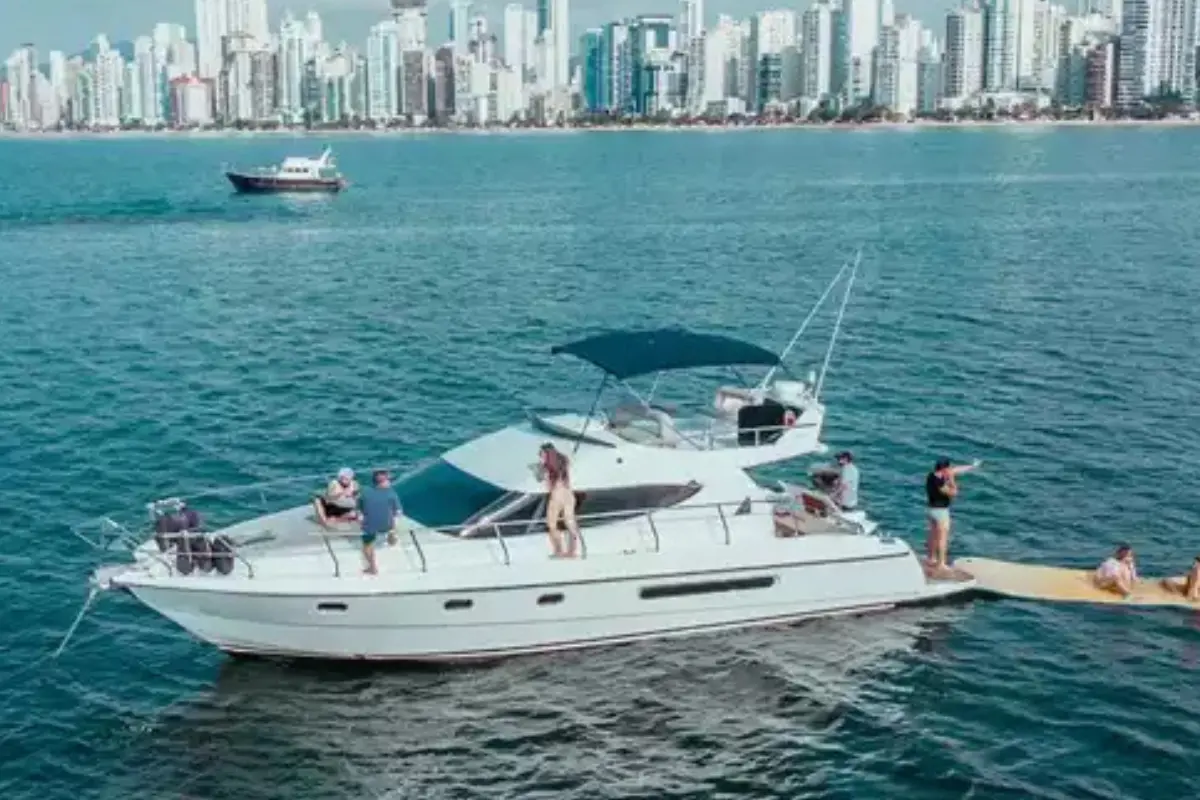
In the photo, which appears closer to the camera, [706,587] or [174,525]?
[174,525]

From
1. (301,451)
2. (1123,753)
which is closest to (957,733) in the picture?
(1123,753)

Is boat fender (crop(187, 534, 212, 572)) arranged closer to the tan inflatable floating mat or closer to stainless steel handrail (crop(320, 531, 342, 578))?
stainless steel handrail (crop(320, 531, 342, 578))

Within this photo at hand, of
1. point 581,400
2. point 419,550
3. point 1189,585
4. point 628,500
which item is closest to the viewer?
point 419,550

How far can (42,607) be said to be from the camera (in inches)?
1017

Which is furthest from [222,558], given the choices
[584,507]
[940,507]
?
[940,507]

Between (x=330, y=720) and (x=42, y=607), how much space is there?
7125mm

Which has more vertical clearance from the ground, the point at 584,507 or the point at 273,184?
the point at 273,184

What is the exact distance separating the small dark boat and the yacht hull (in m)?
107

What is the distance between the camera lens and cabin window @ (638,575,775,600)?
23297mm

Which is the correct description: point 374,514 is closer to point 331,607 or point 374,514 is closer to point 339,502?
point 331,607

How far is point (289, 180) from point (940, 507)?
4158 inches

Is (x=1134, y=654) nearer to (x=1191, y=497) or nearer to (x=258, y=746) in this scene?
(x=1191, y=497)

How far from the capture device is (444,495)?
936 inches

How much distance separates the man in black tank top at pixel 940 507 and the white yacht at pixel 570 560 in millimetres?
691
